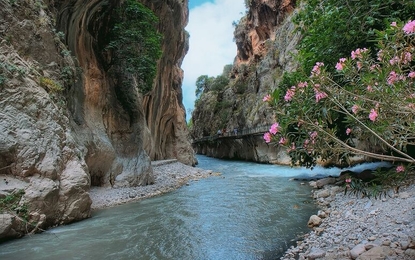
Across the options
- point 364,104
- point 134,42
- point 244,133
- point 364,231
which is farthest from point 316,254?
point 244,133

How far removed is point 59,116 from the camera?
8.70 metres

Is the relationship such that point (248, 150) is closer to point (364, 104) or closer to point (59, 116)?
point (59, 116)

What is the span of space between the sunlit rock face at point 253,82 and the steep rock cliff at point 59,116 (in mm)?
13375

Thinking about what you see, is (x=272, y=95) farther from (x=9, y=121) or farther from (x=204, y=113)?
(x=204, y=113)

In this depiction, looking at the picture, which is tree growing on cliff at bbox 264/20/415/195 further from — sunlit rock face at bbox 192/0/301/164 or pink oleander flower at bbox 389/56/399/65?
sunlit rock face at bbox 192/0/301/164

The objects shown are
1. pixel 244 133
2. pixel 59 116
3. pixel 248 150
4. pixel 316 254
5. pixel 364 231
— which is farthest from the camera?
pixel 248 150

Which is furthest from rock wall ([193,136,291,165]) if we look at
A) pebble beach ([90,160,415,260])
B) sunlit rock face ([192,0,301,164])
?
pebble beach ([90,160,415,260])

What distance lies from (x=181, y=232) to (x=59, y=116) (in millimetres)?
5015

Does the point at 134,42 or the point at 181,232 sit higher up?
the point at 134,42

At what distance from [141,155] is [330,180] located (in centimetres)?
887

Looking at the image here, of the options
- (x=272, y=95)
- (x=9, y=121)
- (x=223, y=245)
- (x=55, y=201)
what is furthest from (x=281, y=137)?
(x=9, y=121)

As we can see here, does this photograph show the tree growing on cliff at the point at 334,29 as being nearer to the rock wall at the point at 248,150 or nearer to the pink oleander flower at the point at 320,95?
the pink oleander flower at the point at 320,95

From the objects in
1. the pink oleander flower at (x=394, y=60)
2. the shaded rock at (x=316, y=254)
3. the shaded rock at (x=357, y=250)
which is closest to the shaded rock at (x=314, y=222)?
the shaded rock at (x=316, y=254)

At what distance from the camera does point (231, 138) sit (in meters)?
38.4
